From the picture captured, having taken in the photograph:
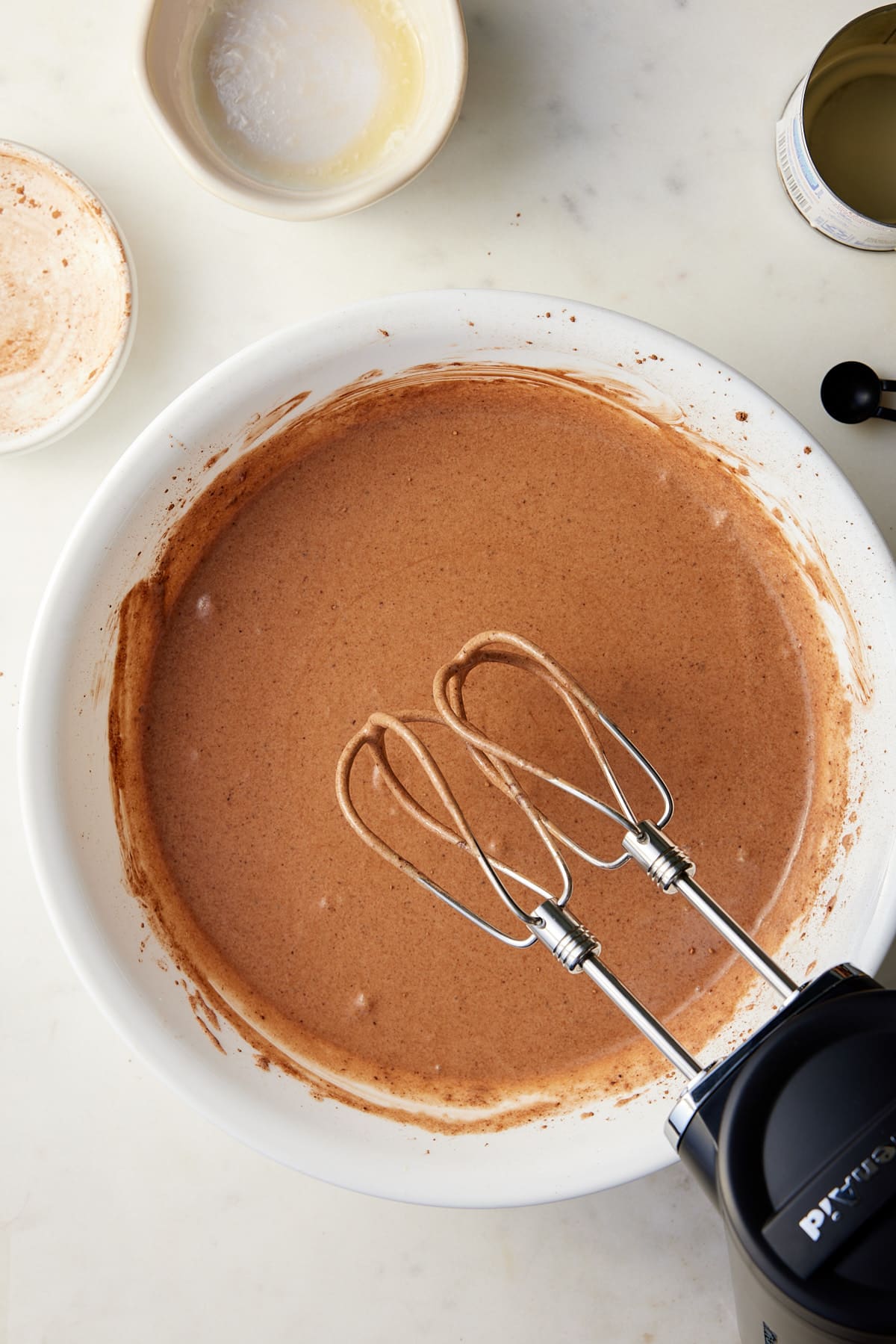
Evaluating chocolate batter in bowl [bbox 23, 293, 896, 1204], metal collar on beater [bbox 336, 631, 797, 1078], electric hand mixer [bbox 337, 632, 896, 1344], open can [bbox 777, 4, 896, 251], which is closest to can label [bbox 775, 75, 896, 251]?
open can [bbox 777, 4, 896, 251]

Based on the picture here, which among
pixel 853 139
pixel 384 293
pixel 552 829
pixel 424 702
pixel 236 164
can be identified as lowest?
pixel 552 829

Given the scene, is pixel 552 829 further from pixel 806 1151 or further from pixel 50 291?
pixel 50 291

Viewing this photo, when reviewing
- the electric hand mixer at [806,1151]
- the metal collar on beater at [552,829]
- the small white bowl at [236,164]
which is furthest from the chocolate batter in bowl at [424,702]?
the electric hand mixer at [806,1151]

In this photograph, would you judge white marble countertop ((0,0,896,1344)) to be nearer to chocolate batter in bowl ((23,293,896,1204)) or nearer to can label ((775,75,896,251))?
can label ((775,75,896,251))

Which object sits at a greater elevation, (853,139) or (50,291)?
(50,291)

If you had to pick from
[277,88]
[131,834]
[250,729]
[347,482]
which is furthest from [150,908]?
[277,88]

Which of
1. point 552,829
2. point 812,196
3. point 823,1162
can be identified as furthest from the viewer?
point 812,196

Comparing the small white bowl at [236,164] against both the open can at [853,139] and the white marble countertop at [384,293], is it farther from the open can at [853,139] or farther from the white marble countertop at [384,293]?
the open can at [853,139]

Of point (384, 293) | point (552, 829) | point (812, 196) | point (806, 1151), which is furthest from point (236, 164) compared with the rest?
point (806, 1151)
